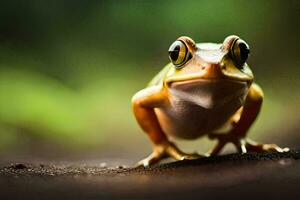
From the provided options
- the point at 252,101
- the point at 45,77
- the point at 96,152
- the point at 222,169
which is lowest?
the point at 222,169

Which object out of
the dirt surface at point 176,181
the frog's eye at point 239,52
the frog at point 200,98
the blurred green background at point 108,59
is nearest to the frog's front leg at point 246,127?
the frog at point 200,98

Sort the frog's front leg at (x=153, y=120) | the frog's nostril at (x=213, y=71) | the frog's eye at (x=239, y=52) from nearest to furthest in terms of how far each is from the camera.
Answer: the frog's nostril at (x=213, y=71)
the frog's eye at (x=239, y=52)
the frog's front leg at (x=153, y=120)

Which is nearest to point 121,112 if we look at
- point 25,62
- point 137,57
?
point 137,57

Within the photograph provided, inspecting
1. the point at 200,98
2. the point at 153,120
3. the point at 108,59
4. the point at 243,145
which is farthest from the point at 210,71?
the point at 108,59

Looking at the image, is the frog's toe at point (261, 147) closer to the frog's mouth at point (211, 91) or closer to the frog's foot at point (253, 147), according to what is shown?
the frog's foot at point (253, 147)

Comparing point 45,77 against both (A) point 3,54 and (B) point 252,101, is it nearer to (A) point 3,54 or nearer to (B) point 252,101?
(A) point 3,54

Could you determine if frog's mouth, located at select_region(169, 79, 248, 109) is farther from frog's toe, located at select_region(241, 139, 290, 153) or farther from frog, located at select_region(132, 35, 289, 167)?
frog's toe, located at select_region(241, 139, 290, 153)
